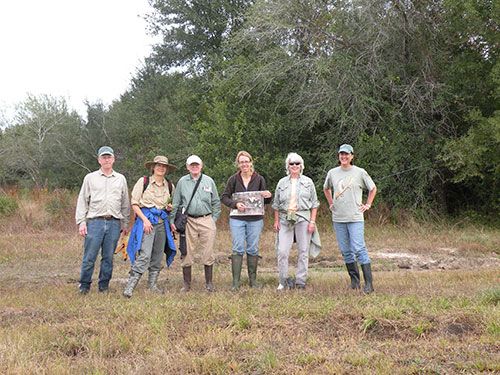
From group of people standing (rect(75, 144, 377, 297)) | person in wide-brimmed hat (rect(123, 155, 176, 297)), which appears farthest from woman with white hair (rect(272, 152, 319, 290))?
person in wide-brimmed hat (rect(123, 155, 176, 297))

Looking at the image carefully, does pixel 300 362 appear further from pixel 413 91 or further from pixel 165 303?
pixel 413 91

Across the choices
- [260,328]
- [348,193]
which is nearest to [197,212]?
[348,193]

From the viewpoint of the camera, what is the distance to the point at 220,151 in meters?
18.5

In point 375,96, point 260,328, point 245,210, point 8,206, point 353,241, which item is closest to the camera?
point 260,328

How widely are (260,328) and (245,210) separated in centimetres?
273

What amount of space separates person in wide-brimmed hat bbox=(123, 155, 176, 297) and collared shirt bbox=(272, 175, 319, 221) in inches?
58.4

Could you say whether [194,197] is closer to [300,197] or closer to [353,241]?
[300,197]

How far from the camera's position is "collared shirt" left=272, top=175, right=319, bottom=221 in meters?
7.57

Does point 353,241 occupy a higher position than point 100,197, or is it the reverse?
point 100,197

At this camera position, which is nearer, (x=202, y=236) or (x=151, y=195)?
(x=151, y=195)

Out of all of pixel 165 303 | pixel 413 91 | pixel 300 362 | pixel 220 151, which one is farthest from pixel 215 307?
pixel 220 151

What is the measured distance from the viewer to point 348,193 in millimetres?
7441

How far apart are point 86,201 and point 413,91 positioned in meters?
10.9

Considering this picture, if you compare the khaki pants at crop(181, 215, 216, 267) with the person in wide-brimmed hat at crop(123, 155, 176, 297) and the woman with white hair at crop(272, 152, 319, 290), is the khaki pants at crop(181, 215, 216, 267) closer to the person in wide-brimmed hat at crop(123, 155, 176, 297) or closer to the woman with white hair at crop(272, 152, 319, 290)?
the person in wide-brimmed hat at crop(123, 155, 176, 297)
